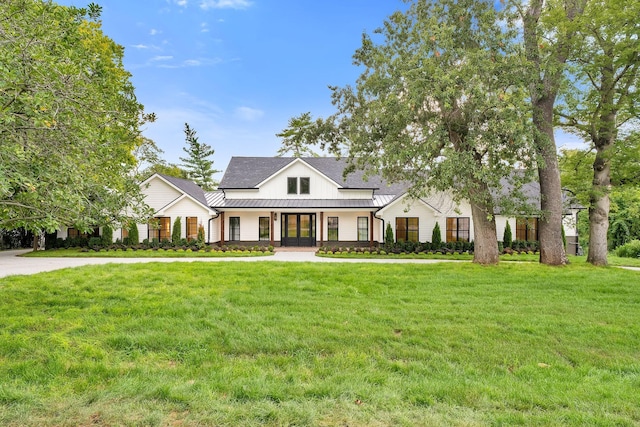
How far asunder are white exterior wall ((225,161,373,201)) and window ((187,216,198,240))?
2838 millimetres

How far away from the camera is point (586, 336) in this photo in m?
4.70

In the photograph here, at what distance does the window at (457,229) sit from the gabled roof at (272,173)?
4.04 metres

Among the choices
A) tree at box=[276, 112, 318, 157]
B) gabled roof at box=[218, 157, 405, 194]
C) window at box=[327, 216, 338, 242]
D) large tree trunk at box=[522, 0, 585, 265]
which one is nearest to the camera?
large tree trunk at box=[522, 0, 585, 265]

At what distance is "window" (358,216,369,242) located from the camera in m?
21.5

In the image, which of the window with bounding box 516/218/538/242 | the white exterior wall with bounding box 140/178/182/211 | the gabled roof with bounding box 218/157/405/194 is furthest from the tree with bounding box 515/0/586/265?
the white exterior wall with bounding box 140/178/182/211

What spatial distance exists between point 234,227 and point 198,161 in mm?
26269

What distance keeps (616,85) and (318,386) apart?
15580 mm

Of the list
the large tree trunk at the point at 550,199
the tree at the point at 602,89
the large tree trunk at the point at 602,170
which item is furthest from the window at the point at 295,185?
the large tree trunk at the point at 602,170

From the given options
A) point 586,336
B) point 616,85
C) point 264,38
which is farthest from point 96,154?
point 616,85

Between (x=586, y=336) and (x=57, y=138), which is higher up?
(x=57, y=138)

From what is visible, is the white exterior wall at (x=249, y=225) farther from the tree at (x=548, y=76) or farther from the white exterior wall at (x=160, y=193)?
the tree at (x=548, y=76)

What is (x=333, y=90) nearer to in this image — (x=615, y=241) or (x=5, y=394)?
(x=5, y=394)

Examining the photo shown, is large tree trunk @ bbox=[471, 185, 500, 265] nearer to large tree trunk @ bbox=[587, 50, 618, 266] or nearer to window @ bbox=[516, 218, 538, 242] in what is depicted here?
large tree trunk @ bbox=[587, 50, 618, 266]

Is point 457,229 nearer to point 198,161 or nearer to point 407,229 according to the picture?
point 407,229
